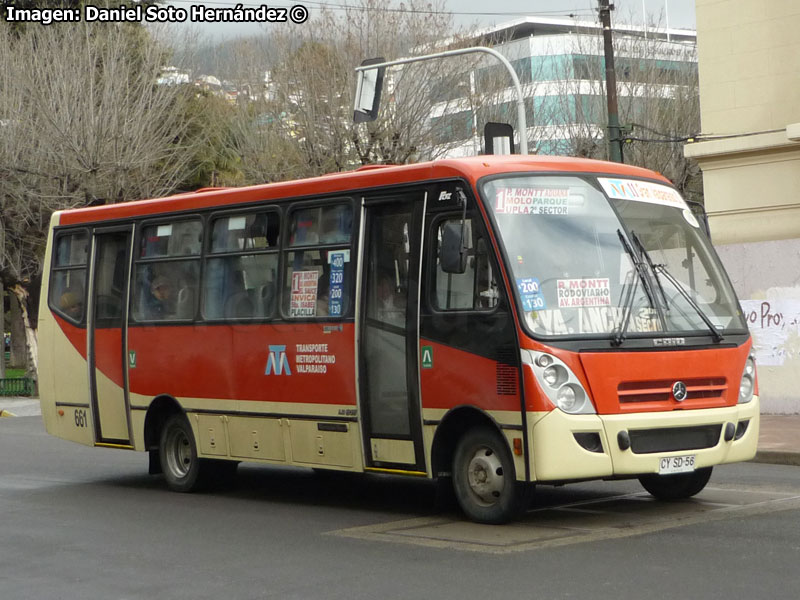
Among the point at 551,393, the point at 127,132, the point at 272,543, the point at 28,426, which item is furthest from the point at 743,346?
the point at 127,132

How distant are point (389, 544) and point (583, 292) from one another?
7.48ft

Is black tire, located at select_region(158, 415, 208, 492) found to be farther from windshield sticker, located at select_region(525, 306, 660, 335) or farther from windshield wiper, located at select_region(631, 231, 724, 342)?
windshield wiper, located at select_region(631, 231, 724, 342)

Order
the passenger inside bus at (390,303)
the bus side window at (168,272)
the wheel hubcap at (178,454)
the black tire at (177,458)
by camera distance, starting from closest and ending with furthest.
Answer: the passenger inside bus at (390,303) → the bus side window at (168,272) → the black tire at (177,458) → the wheel hubcap at (178,454)

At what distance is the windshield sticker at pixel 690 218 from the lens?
10398 millimetres

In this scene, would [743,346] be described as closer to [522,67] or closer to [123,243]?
[123,243]

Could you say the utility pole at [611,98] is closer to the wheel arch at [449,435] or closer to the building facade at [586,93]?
the building facade at [586,93]

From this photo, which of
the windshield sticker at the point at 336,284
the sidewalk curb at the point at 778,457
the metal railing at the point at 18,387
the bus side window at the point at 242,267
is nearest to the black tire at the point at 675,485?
the windshield sticker at the point at 336,284

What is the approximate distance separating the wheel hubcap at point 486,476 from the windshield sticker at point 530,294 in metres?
1.14

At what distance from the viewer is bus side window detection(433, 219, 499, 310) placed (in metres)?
9.40

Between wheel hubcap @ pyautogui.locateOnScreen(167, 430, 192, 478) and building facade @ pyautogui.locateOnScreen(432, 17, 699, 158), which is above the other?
building facade @ pyautogui.locateOnScreen(432, 17, 699, 158)

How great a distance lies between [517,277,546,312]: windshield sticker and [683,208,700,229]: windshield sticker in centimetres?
186

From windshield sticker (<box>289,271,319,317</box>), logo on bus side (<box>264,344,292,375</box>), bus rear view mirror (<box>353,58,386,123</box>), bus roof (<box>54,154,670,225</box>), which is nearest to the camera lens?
bus roof (<box>54,154,670,225</box>)

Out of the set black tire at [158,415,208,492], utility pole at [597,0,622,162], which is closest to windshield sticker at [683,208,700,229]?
black tire at [158,415,208,492]

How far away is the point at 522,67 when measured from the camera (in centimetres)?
5162
